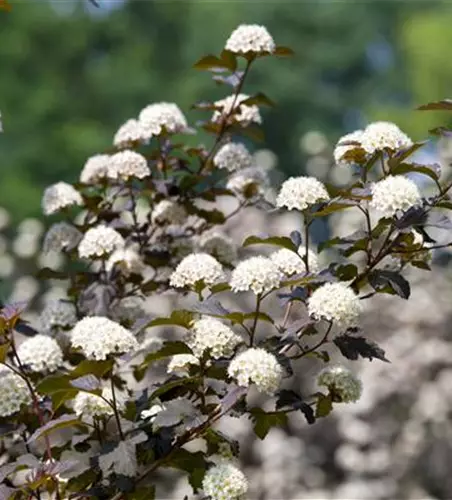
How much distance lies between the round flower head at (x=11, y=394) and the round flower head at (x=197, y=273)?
0.32 metres

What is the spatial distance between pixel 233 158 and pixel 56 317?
1.79 ft

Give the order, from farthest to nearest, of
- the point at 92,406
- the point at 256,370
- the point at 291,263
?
the point at 291,263
the point at 92,406
the point at 256,370

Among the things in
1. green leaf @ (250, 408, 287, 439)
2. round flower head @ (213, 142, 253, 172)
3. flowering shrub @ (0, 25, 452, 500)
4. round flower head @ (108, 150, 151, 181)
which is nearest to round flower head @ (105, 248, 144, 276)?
flowering shrub @ (0, 25, 452, 500)

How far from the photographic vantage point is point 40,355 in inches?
77.5

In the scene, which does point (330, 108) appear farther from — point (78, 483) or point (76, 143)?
point (78, 483)

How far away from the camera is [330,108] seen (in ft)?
67.4

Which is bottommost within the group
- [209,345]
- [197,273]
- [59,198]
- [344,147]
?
[209,345]

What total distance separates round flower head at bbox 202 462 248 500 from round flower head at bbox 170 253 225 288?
0.33 metres

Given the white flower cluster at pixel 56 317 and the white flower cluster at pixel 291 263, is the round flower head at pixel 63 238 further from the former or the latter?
the white flower cluster at pixel 291 263

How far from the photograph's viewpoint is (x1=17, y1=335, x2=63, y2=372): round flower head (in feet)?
6.44

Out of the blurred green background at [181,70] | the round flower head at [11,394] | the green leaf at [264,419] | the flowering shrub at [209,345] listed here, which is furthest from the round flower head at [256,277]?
the blurred green background at [181,70]

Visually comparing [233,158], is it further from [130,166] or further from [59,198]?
[59,198]

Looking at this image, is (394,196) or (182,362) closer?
(394,196)

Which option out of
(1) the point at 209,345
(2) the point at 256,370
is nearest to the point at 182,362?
(1) the point at 209,345
